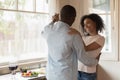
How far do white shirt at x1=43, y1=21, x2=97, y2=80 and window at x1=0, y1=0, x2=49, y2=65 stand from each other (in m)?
1.20

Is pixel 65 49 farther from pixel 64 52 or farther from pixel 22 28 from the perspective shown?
pixel 22 28

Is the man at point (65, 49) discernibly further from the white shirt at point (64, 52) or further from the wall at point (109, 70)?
the wall at point (109, 70)

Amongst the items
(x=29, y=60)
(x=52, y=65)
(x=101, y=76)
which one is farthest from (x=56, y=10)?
(x=52, y=65)

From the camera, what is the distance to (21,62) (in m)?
2.99

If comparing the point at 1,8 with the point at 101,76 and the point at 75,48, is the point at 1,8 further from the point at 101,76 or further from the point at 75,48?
the point at 101,76

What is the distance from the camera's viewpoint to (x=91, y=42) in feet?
6.98

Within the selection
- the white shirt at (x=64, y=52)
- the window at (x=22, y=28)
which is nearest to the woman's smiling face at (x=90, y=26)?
the white shirt at (x=64, y=52)

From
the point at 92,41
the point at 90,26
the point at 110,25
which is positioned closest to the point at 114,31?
the point at 110,25

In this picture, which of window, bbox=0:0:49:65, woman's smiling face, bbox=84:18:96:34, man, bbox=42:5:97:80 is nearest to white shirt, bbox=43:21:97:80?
man, bbox=42:5:97:80

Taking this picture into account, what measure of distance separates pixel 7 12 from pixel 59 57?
1.43 m

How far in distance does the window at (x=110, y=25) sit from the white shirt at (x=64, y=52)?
5.61 feet

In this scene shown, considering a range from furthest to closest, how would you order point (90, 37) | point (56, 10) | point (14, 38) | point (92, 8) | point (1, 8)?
point (92, 8)
point (56, 10)
point (14, 38)
point (1, 8)
point (90, 37)

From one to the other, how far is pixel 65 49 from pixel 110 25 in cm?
195

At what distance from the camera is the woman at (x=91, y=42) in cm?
210
